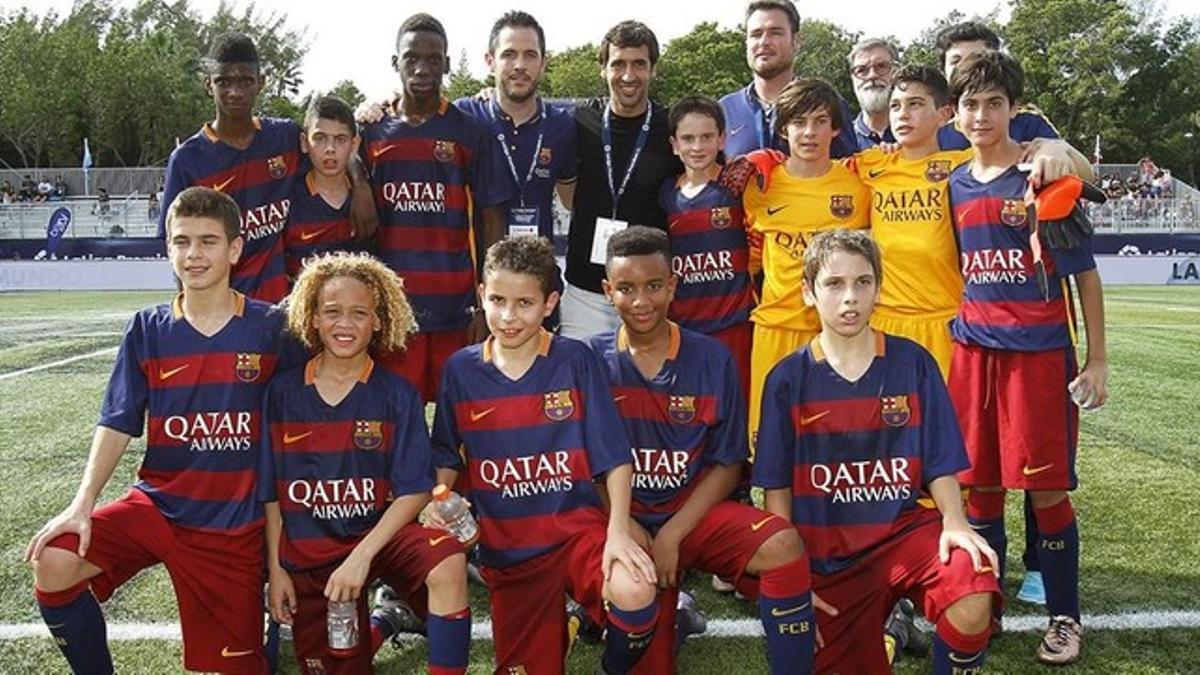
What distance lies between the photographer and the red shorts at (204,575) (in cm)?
325

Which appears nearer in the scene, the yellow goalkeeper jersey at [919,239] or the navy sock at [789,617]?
the navy sock at [789,617]

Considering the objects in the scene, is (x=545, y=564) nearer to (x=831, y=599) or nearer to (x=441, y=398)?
(x=441, y=398)

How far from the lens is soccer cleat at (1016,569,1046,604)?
4055mm

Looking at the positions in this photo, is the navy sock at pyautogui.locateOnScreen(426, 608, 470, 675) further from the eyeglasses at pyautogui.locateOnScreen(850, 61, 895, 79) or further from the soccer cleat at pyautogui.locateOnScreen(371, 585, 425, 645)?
the eyeglasses at pyautogui.locateOnScreen(850, 61, 895, 79)

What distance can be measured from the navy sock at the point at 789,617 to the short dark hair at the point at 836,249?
→ 937 mm

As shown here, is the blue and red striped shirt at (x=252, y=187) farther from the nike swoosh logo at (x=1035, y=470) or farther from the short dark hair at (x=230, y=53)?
the nike swoosh logo at (x=1035, y=470)

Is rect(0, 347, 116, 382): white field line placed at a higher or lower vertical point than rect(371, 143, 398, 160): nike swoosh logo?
lower

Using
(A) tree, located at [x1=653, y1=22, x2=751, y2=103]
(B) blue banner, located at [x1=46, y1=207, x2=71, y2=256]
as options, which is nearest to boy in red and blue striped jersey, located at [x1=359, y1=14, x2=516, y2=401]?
(B) blue banner, located at [x1=46, y1=207, x2=71, y2=256]

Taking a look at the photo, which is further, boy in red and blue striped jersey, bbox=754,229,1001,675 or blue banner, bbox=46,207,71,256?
blue banner, bbox=46,207,71,256

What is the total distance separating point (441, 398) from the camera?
3436 mm

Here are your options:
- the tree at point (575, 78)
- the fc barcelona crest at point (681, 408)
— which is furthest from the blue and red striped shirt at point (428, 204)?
the tree at point (575, 78)

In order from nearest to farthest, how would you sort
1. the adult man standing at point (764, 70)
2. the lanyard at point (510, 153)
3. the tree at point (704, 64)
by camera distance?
the lanyard at point (510, 153) → the adult man standing at point (764, 70) → the tree at point (704, 64)

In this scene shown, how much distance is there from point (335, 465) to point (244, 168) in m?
1.53

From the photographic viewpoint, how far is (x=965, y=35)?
15.2 ft
